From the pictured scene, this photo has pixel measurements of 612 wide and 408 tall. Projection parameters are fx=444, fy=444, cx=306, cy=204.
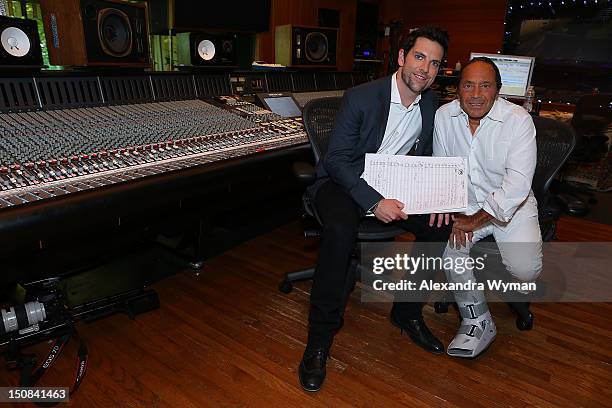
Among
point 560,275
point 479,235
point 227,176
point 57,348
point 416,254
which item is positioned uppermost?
point 227,176

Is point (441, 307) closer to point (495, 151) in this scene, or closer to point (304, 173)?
point (495, 151)

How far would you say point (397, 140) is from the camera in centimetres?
194

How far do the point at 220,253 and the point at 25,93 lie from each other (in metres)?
1.37

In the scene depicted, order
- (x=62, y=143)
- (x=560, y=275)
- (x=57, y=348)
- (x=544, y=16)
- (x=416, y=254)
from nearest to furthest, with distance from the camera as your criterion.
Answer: (x=62, y=143) → (x=57, y=348) → (x=416, y=254) → (x=560, y=275) → (x=544, y=16)

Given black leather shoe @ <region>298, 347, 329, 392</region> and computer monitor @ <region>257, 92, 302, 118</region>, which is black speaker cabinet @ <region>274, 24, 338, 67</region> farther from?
black leather shoe @ <region>298, 347, 329, 392</region>

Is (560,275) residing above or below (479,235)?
below

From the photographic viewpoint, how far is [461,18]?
6.55m

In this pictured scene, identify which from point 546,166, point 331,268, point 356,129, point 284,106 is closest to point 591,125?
point 546,166

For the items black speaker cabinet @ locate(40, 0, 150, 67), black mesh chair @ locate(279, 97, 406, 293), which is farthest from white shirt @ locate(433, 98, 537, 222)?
black speaker cabinet @ locate(40, 0, 150, 67)

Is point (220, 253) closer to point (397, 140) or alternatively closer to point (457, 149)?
point (397, 140)

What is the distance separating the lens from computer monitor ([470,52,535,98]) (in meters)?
3.61

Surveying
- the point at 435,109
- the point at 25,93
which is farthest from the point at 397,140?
the point at 25,93

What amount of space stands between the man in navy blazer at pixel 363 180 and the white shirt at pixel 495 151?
98 millimetres

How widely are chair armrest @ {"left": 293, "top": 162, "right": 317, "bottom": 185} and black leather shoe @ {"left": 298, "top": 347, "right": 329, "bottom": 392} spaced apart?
0.66 metres
